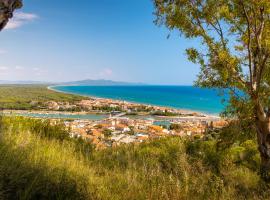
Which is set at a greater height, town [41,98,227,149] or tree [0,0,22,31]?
tree [0,0,22,31]

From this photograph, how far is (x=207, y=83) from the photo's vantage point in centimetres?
798

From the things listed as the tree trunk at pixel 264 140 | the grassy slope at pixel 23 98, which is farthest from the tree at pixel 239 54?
the grassy slope at pixel 23 98

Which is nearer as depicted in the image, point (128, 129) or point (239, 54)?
point (239, 54)

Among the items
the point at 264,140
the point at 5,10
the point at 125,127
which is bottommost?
the point at 125,127

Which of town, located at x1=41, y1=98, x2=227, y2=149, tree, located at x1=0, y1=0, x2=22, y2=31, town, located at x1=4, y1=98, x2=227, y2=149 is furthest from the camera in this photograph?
town, located at x1=41, y1=98, x2=227, y2=149

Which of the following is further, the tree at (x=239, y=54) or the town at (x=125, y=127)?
the town at (x=125, y=127)

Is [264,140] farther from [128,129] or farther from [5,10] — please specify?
[128,129]

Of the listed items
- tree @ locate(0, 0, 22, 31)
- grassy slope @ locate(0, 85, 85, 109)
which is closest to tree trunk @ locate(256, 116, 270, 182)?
tree @ locate(0, 0, 22, 31)

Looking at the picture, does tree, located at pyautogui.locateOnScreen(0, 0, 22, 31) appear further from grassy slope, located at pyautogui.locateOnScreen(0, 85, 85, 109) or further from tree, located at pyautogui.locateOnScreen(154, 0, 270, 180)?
grassy slope, located at pyautogui.locateOnScreen(0, 85, 85, 109)

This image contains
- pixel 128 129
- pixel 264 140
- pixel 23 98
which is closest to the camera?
pixel 264 140

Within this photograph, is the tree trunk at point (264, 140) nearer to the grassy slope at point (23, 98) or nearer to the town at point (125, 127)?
the town at point (125, 127)

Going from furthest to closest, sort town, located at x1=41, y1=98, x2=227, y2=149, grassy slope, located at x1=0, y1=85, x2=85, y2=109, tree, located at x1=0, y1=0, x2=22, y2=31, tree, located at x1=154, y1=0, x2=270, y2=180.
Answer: grassy slope, located at x1=0, y1=85, x2=85, y2=109 < town, located at x1=41, y1=98, x2=227, y2=149 < tree, located at x1=154, y1=0, x2=270, y2=180 < tree, located at x1=0, y1=0, x2=22, y2=31

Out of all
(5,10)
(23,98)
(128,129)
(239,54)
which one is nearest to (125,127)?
(128,129)

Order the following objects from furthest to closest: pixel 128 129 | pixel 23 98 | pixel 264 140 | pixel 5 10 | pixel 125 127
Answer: pixel 23 98, pixel 125 127, pixel 128 129, pixel 264 140, pixel 5 10
